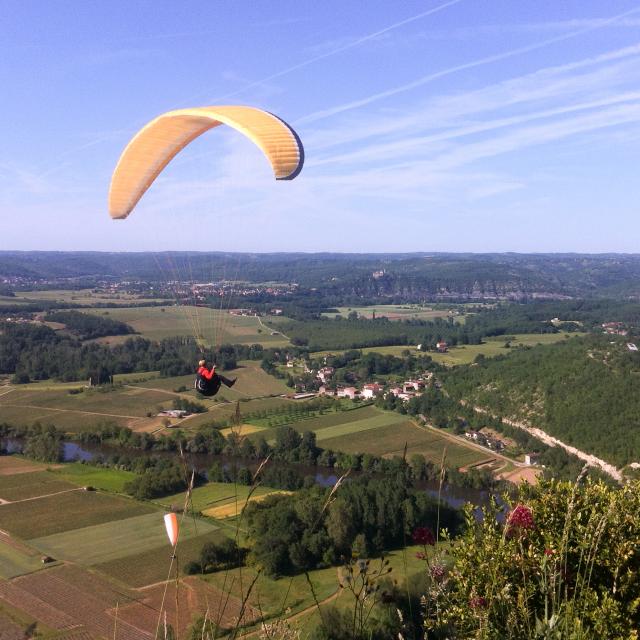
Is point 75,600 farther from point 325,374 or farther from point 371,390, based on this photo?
point 325,374

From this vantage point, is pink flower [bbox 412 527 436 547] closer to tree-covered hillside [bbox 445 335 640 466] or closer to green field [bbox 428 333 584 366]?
tree-covered hillside [bbox 445 335 640 466]

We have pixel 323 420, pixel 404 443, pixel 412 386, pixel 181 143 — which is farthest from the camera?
pixel 412 386

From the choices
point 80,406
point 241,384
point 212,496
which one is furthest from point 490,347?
point 212,496

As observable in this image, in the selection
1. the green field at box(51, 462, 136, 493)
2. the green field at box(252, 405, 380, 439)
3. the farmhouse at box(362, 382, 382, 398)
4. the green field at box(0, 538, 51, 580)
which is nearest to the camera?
the green field at box(0, 538, 51, 580)

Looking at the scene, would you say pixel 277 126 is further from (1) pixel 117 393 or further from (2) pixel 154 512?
(1) pixel 117 393

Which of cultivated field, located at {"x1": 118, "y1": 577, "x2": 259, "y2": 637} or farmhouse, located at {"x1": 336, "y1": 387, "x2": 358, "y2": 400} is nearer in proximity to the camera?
cultivated field, located at {"x1": 118, "y1": 577, "x2": 259, "y2": 637}

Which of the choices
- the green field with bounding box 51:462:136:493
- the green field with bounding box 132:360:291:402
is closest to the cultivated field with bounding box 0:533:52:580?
the green field with bounding box 51:462:136:493
